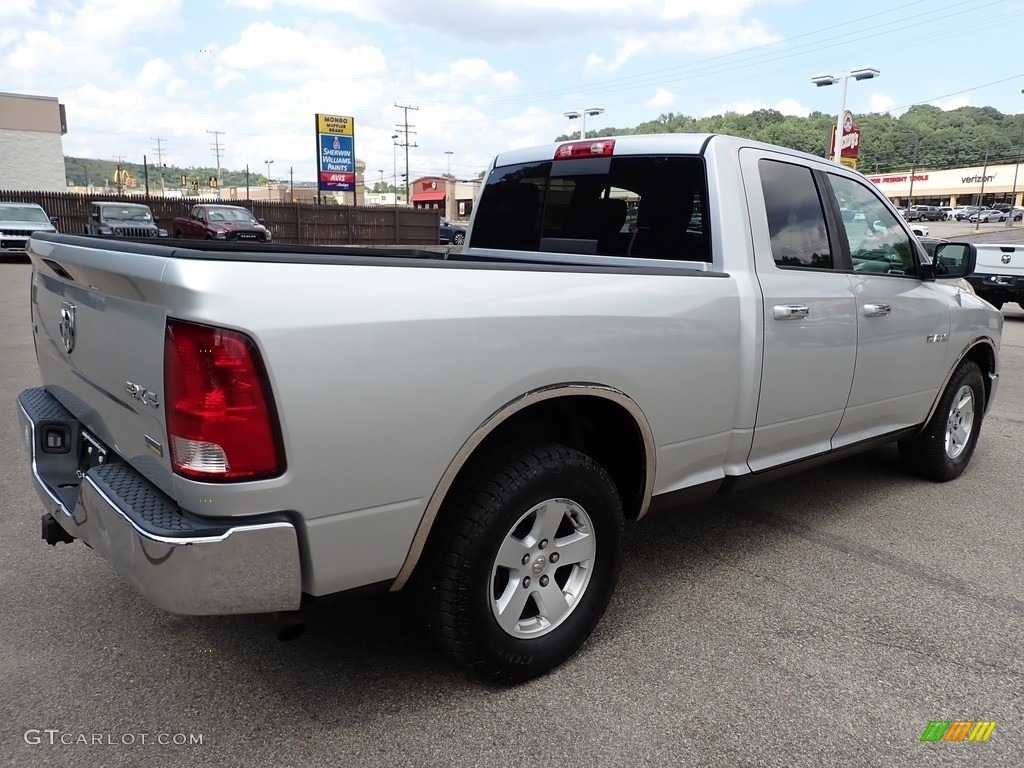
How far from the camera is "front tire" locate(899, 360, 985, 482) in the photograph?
469 cm

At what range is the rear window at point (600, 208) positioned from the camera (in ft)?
11.1

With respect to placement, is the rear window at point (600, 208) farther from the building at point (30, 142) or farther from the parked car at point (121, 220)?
the building at point (30, 142)

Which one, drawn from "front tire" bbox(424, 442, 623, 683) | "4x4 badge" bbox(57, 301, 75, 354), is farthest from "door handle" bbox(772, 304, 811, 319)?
"4x4 badge" bbox(57, 301, 75, 354)

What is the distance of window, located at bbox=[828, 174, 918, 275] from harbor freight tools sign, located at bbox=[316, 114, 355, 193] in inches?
1337

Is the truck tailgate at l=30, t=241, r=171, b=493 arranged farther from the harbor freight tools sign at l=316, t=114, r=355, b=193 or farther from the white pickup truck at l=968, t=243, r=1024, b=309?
the harbor freight tools sign at l=316, t=114, r=355, b=193

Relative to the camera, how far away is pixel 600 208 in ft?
12.3

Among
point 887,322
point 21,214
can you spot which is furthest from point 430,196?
point 887,322

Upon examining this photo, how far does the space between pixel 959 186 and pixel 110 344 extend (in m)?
117

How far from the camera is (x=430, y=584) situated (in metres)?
2.40

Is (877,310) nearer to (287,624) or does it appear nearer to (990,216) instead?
(287,624)

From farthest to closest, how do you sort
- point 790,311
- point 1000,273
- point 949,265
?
point 1000,273 < point 949,265 < point 790,311

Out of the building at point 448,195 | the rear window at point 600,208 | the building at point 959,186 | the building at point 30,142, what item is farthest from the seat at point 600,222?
the building at point 959,186

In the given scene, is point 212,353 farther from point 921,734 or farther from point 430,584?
point 921,734

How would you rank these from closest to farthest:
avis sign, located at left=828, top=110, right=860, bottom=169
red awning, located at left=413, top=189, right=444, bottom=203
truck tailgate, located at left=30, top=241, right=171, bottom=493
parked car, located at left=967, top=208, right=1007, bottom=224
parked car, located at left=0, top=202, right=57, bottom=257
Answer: truck tailgate, located at left=30, top=241, right=171, bottom=493 < parked car, located at left=0, top=202, right=57, bottom=257 < avis sign, located at left=828, top=110, right=860, bottom=169 < parked car, located at left=967, top=208, right=1007, bottom=224 < red awning, located at left=413, top=189, right=444, bottom=203
